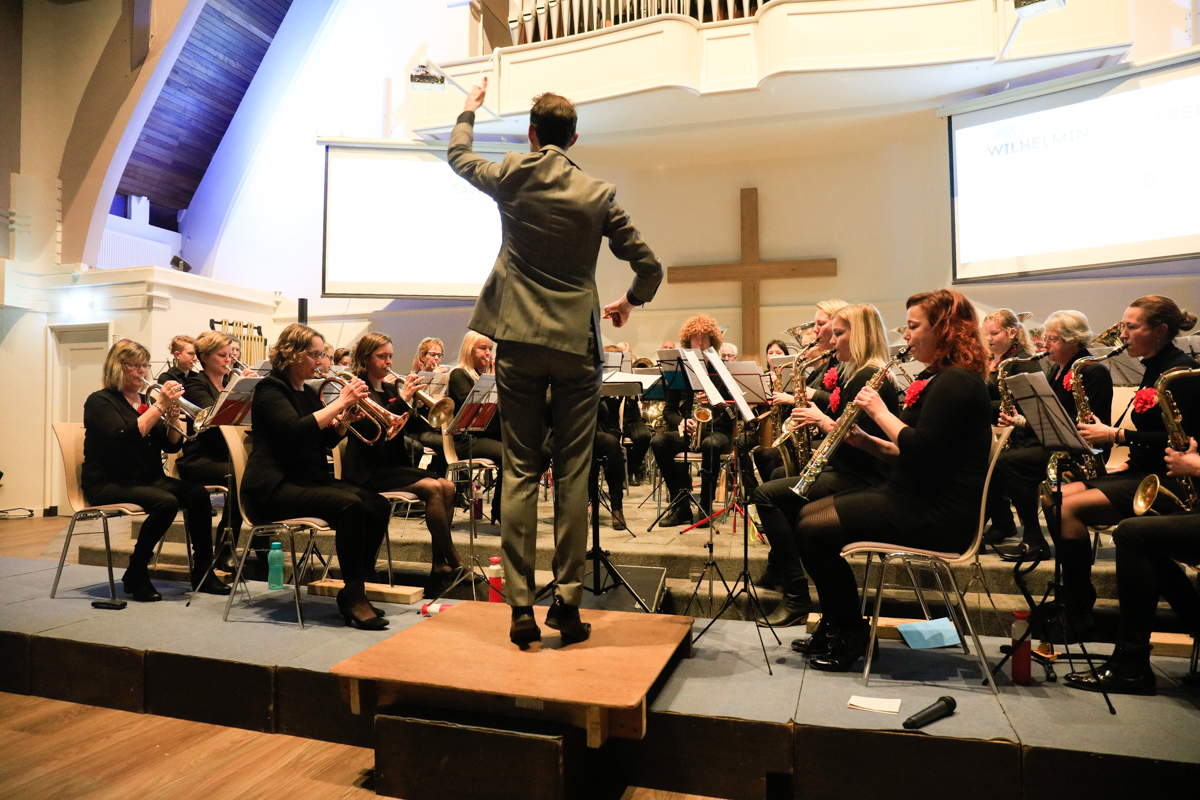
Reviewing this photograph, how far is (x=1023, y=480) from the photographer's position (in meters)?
3.97

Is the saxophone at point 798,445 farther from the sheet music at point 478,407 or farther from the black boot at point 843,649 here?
the sheet music at point 478,407

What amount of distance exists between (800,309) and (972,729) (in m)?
6.72

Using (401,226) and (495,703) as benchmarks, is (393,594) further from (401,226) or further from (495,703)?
(401,226)

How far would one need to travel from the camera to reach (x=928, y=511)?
265cm

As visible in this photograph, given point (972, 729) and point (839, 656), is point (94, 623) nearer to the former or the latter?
point (839, 656)

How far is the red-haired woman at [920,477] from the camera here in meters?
2.61

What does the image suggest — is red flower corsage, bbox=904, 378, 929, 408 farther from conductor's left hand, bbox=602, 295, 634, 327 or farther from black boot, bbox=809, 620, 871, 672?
conductor's left hand, bbox=602, 295, 634, 327

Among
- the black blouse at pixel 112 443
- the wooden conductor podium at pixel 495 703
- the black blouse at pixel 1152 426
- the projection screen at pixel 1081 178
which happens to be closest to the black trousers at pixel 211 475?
the black blouse at pixel 112 443

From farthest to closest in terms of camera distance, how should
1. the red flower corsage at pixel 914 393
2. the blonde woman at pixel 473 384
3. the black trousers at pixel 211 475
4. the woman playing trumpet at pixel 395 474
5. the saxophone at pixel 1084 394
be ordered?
1. the blonde woman at pixel 473 384
2. the black trousers at pixel 211 475
3. the woman playing trumpet at pixel 395 474
4. the saxophone at pixel 1084 394
5. the red flower corsage at pixel 914 393

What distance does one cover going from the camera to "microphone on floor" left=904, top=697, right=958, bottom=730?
2.19 m

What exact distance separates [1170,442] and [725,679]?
1922 millimetres

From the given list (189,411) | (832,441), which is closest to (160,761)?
(189,411)

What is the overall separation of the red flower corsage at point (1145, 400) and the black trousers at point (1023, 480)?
772mm

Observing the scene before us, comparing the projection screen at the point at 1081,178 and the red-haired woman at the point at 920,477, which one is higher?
the projection screen at the point at 1081,178
